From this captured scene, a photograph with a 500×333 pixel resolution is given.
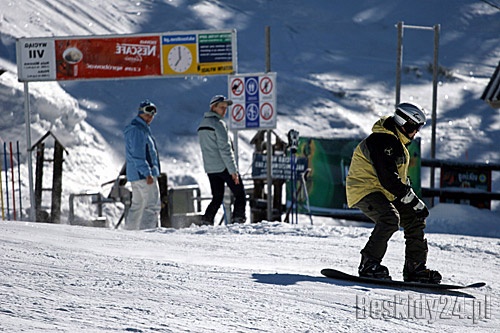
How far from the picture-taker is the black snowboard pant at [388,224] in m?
6.20

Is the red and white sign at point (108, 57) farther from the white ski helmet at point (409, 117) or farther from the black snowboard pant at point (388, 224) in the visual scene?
the white ski helmet at point (409, 117)

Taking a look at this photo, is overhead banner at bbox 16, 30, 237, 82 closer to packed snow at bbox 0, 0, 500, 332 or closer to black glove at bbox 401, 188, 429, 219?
packed snow at bbox 0, 0, 500, 332

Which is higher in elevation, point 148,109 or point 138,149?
point 148,109

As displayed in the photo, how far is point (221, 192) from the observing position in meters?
10.3

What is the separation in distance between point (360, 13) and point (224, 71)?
2973 centimetres

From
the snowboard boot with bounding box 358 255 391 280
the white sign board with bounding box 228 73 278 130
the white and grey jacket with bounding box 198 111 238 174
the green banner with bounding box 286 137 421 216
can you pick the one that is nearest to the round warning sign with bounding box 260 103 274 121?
the white sign board with bounding box 228 73 278 130

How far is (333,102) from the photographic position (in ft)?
104

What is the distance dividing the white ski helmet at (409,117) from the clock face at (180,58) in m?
6.32

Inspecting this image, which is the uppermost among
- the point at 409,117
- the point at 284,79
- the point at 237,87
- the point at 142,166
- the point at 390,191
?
the point at 284,79

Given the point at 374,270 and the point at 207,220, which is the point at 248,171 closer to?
the point at 207,220

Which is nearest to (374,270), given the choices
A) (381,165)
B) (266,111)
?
(381,165)

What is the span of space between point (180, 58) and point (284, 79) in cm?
2028

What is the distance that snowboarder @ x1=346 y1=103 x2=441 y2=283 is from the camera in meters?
6.06

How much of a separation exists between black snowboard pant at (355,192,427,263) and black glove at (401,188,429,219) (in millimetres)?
52
